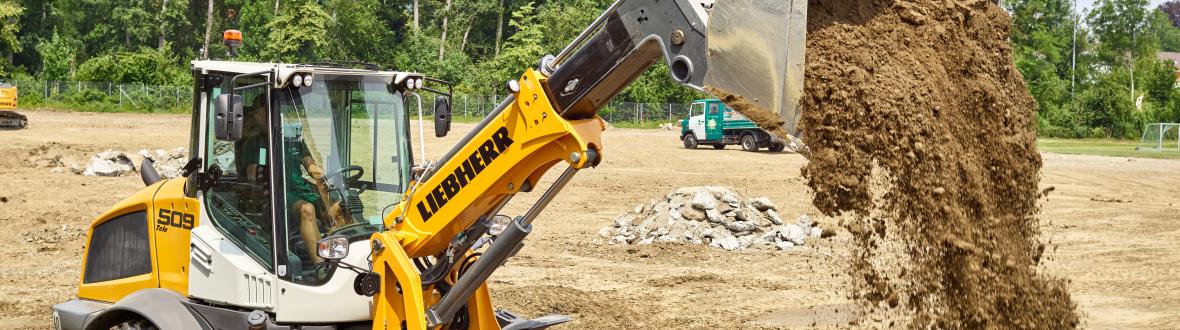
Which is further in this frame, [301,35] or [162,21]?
[162,21]

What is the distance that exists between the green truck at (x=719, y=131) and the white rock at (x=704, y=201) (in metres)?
19.1

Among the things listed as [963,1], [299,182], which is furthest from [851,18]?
[299,182]

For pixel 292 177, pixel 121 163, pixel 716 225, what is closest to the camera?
pixel 292 177

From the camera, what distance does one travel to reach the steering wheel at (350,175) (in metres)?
6.16

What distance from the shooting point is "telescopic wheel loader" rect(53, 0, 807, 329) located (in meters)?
5.31

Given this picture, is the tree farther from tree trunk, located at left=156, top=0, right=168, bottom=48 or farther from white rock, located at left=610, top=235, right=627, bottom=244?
white rock, located at left=610, top=235, right=627, bottom=244

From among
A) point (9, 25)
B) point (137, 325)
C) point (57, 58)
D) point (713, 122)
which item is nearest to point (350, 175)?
point (137, 325)

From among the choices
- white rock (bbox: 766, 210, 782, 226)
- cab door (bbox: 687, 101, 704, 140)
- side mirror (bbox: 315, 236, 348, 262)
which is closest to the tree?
cab door (bbox: 687, 101, 704, 140)

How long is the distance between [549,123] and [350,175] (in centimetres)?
151

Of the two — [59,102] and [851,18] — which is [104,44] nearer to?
[59,102]

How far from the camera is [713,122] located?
34.6 m

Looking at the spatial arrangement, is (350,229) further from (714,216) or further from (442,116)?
(714,216)

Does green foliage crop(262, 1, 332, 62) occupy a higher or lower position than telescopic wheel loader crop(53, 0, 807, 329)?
higher

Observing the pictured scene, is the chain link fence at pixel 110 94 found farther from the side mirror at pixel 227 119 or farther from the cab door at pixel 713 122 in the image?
the side mirror at pixel 227 119
